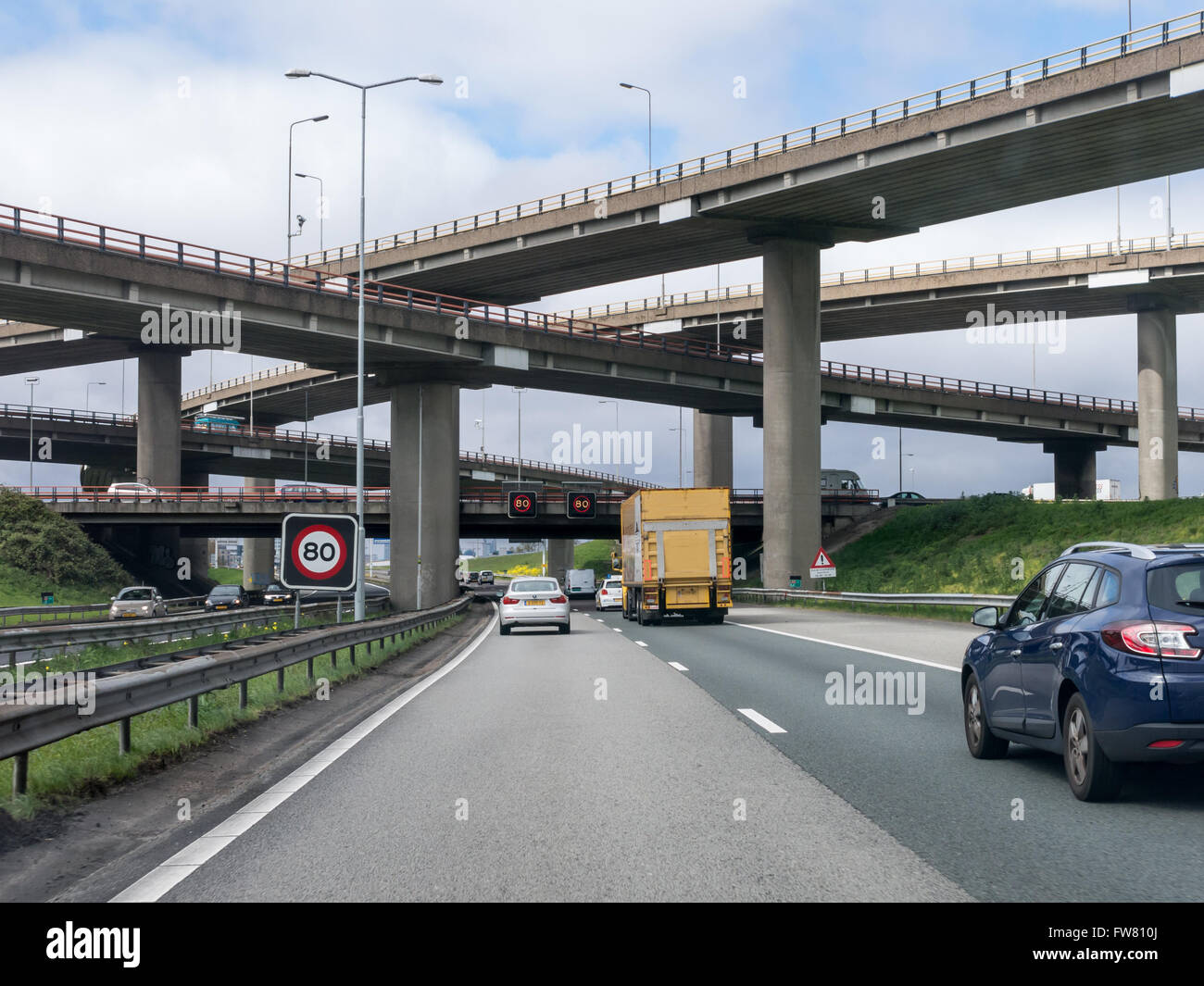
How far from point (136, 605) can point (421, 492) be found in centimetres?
1667

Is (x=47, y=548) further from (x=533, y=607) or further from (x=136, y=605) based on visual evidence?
(x=533, y=607)

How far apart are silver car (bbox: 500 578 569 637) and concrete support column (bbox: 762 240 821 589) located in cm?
2394

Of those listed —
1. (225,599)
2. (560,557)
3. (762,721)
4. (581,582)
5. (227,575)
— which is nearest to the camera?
(762,721)

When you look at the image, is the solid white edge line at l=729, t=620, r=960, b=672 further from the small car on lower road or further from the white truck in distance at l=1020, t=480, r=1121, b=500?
the white truck in distance at l=1020, t=480, r=1121, b=500

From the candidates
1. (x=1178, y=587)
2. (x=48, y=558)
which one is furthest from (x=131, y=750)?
(x=48, y=558)

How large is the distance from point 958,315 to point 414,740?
210 feet

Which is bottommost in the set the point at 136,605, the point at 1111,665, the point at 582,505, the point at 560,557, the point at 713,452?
the point at 560,557

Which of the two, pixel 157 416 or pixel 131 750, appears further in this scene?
pixel 157 416

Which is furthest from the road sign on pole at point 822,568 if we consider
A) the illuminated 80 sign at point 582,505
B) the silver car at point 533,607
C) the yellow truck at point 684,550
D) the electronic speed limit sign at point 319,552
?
the electronic speed limit sign at point 319,552

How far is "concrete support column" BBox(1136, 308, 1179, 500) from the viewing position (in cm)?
6209

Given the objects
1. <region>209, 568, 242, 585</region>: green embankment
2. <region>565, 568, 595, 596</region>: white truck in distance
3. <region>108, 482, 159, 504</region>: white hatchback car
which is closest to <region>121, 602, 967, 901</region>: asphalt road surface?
<region>108, 482, 159, 504</region>: white hatchback car

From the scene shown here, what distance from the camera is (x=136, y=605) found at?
4278 centimetres

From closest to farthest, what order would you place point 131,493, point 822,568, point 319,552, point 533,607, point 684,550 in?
1. point 319,552
2. point 533,607
3. point 684,550
4. point 822,568
5. point 131,493

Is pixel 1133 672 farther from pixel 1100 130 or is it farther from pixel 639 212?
pixel 639 212
